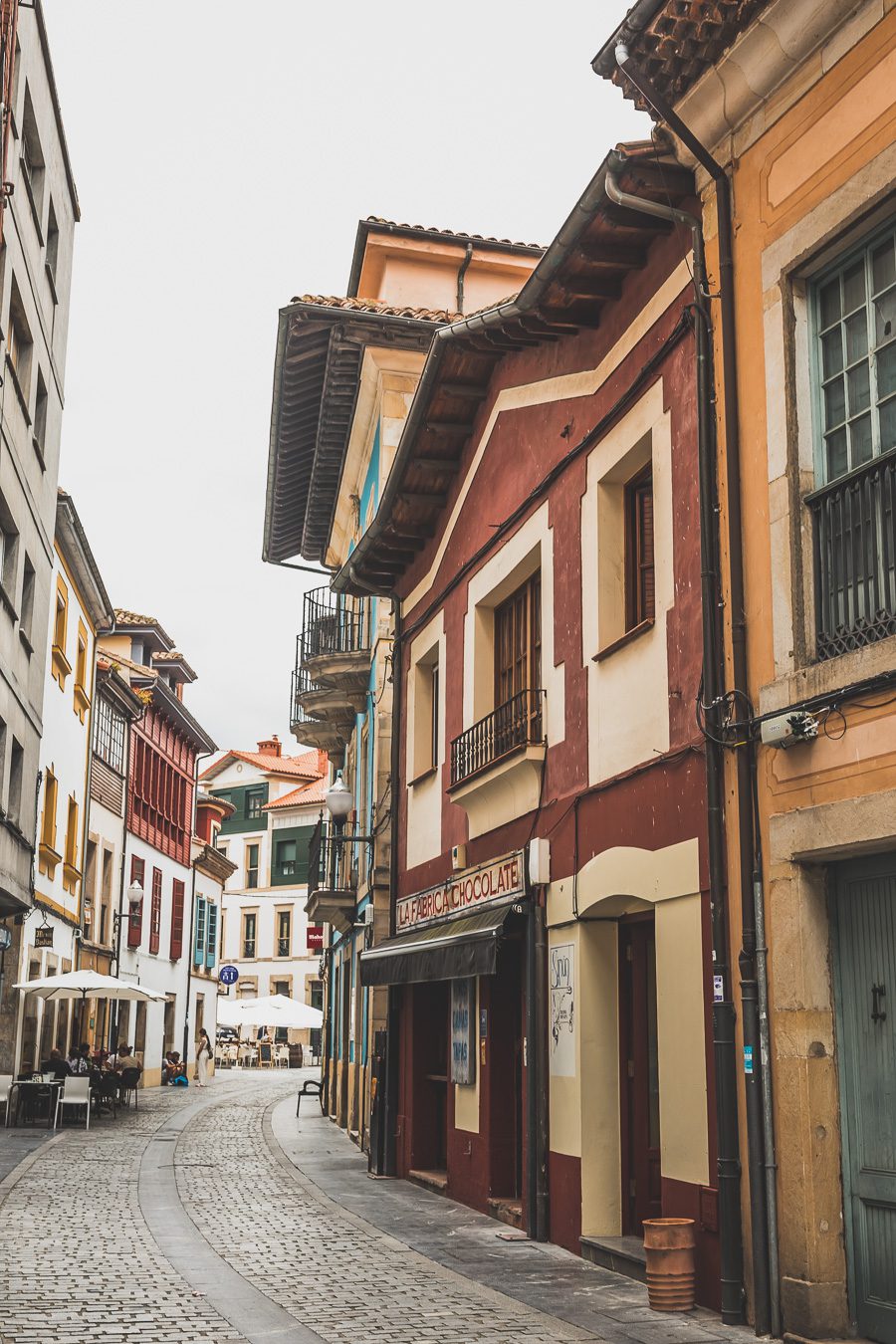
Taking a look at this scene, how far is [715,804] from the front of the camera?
868 cm

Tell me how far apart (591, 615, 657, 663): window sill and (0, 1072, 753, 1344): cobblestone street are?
4171mm

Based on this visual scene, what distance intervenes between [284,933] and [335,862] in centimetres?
5256

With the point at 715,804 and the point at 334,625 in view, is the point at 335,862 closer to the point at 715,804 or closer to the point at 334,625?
the point at 334,625

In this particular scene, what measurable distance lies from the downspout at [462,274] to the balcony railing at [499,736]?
441 inches

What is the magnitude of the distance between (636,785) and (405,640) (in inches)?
322

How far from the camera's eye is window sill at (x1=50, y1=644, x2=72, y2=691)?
27.9 m

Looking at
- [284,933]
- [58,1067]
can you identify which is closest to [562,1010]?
[58,1067]

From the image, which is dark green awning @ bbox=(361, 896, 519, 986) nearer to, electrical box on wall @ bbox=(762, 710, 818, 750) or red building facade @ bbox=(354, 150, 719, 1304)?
red building facade @ bbox=(354, 150, 719, 1304)

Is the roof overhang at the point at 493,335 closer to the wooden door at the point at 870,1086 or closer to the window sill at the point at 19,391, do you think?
the wooden door at the point at 870,1086

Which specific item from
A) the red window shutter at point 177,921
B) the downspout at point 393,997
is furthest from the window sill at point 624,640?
the red window shutter at point 177,921

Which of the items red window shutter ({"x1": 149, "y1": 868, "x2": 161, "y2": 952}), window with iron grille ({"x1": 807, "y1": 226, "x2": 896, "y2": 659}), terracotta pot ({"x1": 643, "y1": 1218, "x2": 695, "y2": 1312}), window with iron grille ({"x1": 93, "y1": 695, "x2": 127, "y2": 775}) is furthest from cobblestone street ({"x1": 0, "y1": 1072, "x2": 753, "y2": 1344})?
red window shutter ({"x1": 149, "y1": 868, "x2": 161, "y2": 952})

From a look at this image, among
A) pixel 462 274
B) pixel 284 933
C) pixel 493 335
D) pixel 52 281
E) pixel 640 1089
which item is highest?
pixel 52 281

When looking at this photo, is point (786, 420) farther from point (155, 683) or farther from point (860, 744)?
point (155, 683)

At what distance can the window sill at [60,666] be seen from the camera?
27906 millimetres
